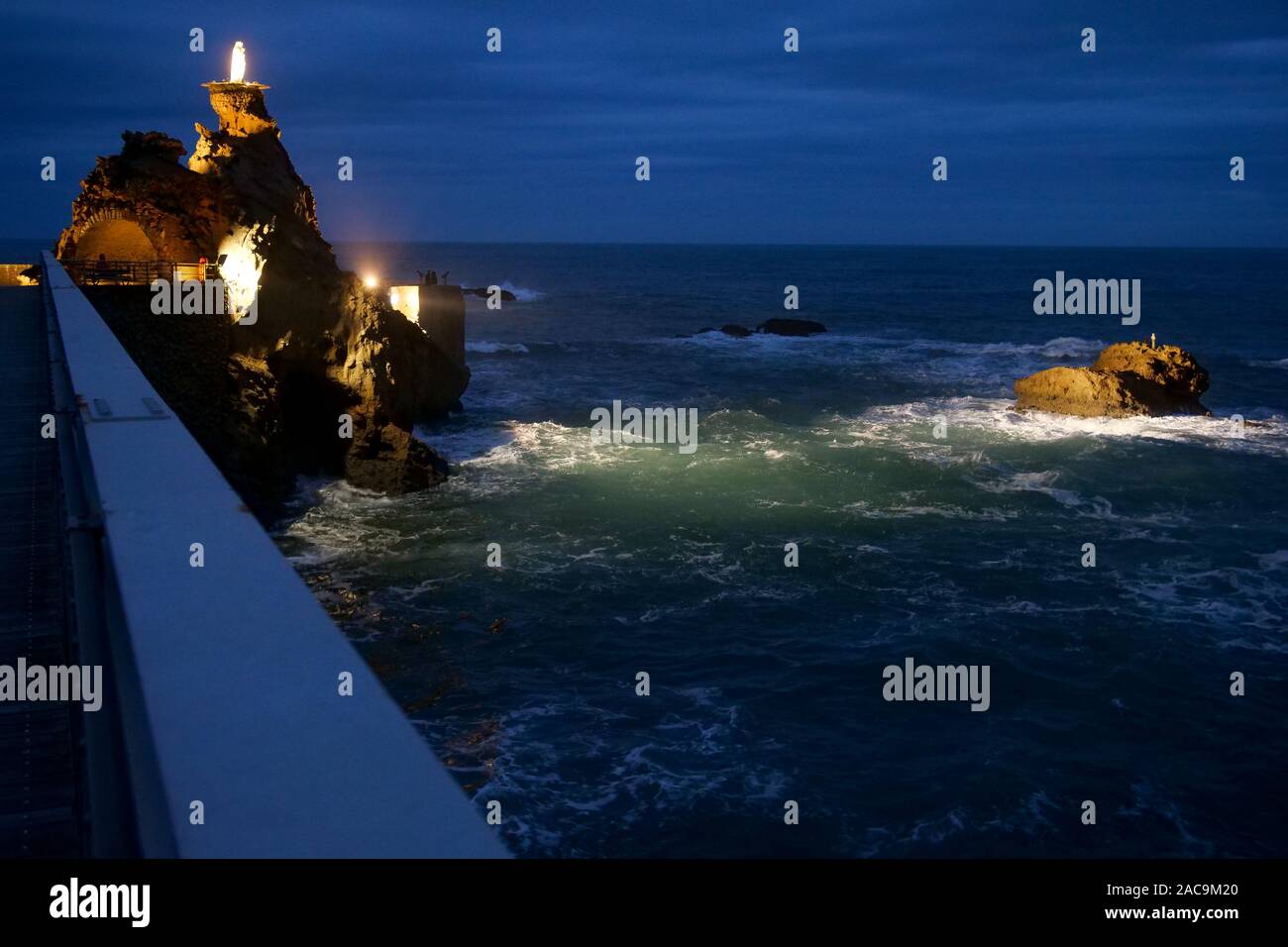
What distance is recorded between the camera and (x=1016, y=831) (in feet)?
45.0

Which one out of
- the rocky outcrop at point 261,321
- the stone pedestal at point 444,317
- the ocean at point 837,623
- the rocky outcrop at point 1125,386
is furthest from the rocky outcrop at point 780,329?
the rocky outcrop at point 261,321

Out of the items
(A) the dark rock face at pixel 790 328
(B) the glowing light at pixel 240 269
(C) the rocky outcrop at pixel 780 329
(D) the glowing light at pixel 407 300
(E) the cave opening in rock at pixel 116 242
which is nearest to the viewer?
(B) the glowing light at pixel 240 269

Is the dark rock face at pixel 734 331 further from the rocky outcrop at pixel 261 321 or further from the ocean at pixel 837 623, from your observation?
the rocky outcrop at pixel 261 321

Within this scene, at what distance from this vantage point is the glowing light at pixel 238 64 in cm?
3553

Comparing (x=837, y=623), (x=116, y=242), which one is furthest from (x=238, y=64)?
(x=837, y=623)

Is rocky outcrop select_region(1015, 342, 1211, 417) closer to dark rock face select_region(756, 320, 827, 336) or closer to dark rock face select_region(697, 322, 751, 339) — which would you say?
dark rock face select_region(697, 322, 751, 339)

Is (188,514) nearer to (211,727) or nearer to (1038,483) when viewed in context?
(211,727)

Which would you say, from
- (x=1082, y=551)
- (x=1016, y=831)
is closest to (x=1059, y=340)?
(x=1082, y=551)

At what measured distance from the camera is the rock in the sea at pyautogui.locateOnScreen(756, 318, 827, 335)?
77438 millimetres

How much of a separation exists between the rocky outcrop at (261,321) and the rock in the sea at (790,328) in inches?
1741

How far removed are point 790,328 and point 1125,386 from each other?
3888 centimetres

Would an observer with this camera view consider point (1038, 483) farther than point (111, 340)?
Yes

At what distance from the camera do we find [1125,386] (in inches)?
1588
